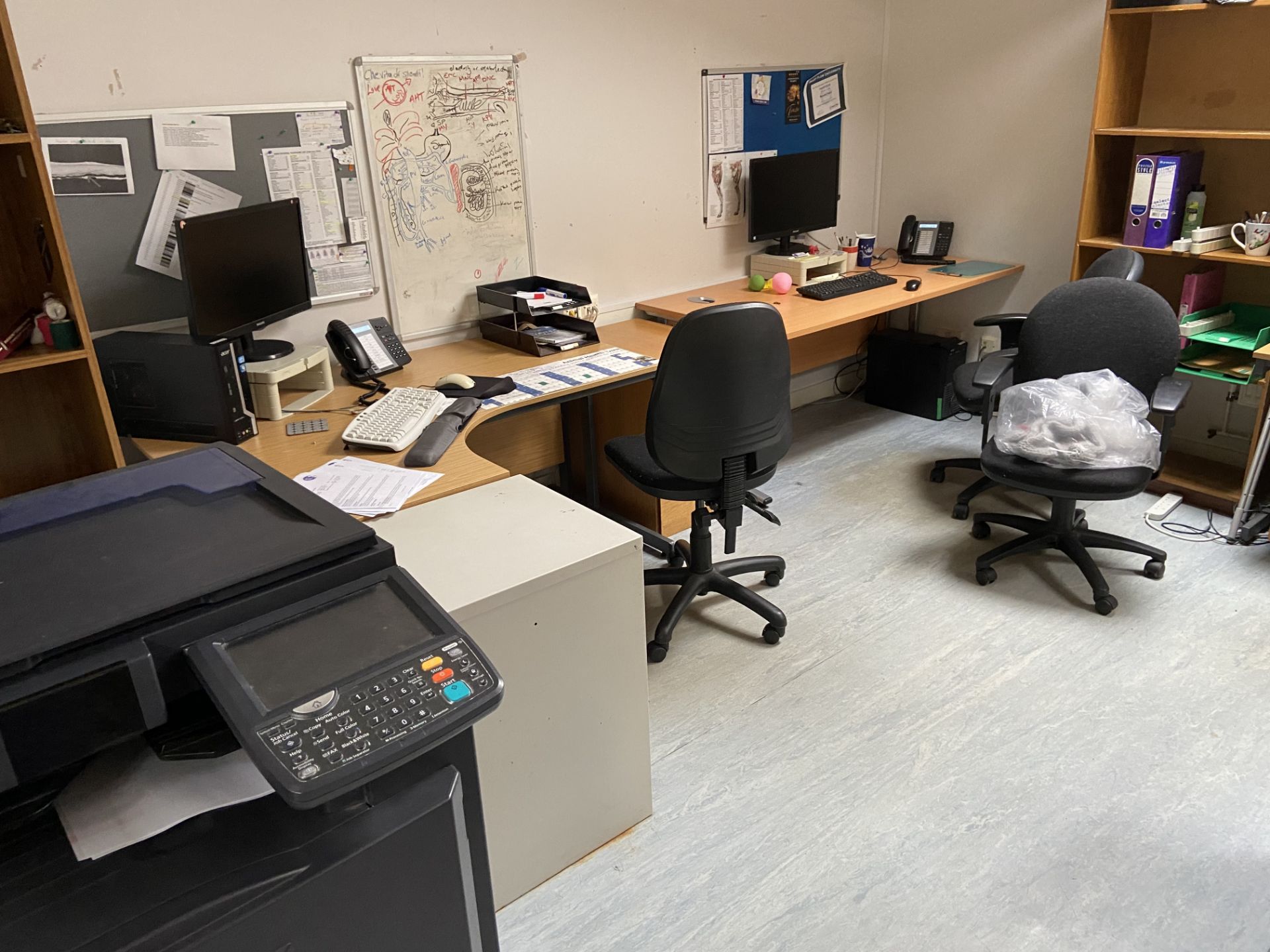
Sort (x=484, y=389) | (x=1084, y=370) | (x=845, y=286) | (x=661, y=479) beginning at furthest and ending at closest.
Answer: (x=845, y=286) < (x=1084, y=370) < (x=484, y=389) < (x=661, y=479)

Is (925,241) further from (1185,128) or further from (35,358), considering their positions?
(35,358)

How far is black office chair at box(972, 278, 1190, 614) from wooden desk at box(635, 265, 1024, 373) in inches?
22.5

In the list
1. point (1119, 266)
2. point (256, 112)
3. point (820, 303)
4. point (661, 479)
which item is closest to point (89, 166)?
point (256, 112)

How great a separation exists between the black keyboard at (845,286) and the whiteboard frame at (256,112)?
66.9 inches

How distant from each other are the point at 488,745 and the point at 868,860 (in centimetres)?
85

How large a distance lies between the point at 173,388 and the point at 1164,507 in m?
3.30

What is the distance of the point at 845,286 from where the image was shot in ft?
12.2

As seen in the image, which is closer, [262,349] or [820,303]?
[262,349]

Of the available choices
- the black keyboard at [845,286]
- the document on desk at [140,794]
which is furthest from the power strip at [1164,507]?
the document on desk at [140,794]

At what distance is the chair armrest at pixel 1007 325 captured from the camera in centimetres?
355

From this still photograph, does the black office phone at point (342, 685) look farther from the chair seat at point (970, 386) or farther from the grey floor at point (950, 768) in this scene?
the chair seat at point (970, 386)

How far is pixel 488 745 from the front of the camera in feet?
5.63

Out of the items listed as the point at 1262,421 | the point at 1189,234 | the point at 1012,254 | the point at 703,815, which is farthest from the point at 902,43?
the point at 703,815

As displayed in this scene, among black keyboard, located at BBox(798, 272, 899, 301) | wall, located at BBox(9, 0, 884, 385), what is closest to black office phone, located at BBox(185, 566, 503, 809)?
wall, located at BBox(9, 0, 884, 385)
